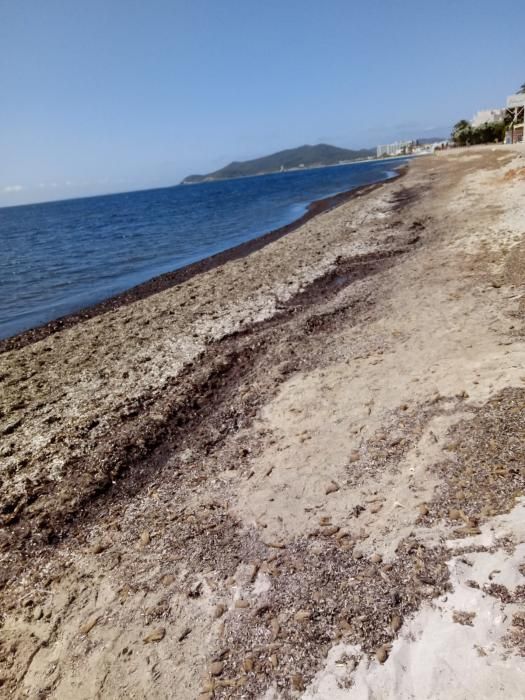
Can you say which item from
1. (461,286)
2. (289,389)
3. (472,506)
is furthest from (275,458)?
(461,286)

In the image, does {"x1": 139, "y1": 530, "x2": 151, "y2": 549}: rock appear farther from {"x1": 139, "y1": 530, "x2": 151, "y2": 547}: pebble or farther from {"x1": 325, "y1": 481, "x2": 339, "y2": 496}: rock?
{"x1": 325, "y1": 481, "x2": 339, "y2": 496}: rock

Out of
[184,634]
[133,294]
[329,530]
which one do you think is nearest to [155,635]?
[184,634]

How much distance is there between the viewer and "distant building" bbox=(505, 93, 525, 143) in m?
56.8

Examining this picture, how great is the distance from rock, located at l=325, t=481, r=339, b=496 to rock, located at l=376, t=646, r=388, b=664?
2047 millimetres

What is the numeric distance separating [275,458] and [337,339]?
14.1ft

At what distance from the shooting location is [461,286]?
36.0ft

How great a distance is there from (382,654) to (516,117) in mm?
70797

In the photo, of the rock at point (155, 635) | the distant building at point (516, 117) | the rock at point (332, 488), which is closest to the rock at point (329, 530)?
the rock at point (332, 488)

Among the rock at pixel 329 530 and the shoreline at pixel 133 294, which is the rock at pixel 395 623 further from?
the shoreline at pixel 133 294

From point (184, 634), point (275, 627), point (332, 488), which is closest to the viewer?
point (275, 627)

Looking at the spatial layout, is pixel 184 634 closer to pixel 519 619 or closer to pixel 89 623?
pixel 89 623

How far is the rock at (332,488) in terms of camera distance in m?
5.40

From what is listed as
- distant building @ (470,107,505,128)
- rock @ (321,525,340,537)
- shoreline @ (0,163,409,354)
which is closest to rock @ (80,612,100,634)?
rock @ (321,525,340,537)

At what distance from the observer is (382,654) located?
3.37m
